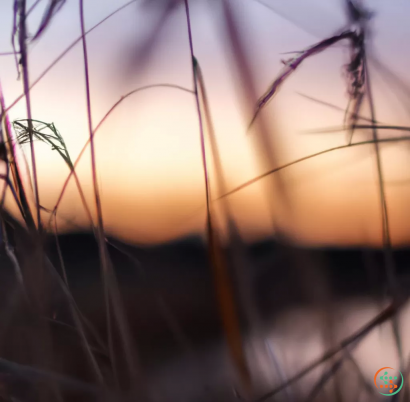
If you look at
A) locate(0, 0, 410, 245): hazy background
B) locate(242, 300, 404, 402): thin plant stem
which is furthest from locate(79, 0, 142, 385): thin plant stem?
locate(242, 300, 404, 402): thin plant stem

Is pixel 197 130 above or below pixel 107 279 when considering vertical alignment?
Answer: above

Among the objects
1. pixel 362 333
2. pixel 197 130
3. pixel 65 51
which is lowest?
pixel 362 333

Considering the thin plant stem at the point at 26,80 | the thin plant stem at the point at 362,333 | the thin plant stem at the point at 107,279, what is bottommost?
the thin plant stem at the point at 362,333

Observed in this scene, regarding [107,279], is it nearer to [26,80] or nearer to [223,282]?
[223,282]

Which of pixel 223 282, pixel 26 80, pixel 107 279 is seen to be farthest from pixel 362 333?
pixel 26 80

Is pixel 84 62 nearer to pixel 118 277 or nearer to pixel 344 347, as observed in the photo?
pixel 118 277

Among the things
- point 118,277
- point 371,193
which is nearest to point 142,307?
point 118,277

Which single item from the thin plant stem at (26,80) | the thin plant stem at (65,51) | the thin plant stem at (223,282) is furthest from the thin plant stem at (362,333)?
the thin plant stem at (65,51)

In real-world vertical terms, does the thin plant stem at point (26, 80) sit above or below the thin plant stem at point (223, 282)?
above

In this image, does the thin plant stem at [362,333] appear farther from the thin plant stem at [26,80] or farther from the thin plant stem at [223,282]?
the thin plant stem at [26,80]

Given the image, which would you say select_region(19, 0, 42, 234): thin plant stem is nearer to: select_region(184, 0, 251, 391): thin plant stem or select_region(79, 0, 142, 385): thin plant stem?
select_region(79, 0, 142, 385): thin plant stem
